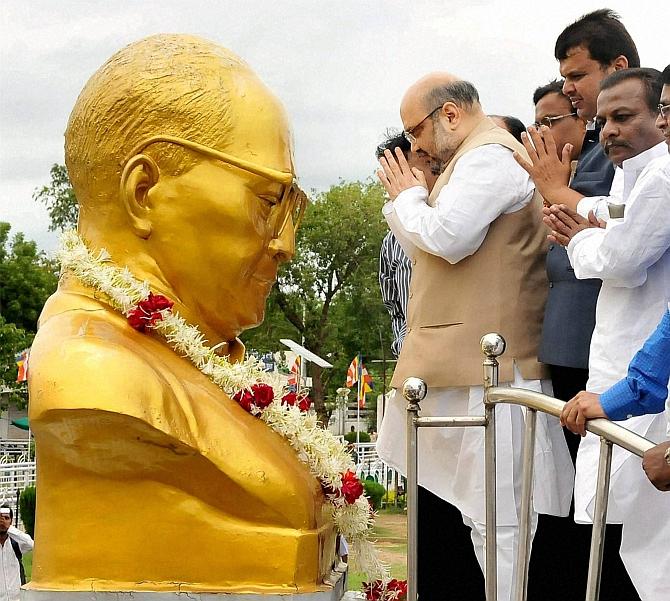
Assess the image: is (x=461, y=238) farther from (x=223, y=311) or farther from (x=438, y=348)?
(x=223, y=311)

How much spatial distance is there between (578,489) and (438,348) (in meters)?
0.87

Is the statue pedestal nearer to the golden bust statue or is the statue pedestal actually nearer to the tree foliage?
the golden bust statue

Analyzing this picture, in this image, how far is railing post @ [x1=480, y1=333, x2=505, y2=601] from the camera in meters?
3.22

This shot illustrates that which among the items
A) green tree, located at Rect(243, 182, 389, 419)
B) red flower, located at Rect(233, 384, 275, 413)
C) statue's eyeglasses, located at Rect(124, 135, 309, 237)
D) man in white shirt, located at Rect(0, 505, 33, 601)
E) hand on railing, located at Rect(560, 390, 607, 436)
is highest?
green tree, located at Rect(243, 182, 389, 419)

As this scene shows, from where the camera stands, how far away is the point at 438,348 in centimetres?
396

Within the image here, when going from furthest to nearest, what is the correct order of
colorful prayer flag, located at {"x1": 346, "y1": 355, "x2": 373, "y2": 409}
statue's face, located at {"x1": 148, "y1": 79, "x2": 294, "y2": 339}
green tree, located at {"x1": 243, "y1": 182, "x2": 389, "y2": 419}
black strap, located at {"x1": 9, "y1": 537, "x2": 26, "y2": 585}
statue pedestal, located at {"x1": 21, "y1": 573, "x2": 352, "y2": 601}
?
green tree, located at {"x1": 243, "y1": 182, "x2": 389, "y2": 419} → colorful prayer flag, located at {"x1": 346, "y1": 355, "x2": 373, "y2": 409} → black strap, located at {"x1": 9, "y1": 537, "x2": 26, "y2": 585} → statue's face, located at {"x1": 148, "y1": 79, "x2": 294, "y2": 339} → statue pedestal, located at {"x1": 21, "y1": 573, "x2": 352, "y2": 601}

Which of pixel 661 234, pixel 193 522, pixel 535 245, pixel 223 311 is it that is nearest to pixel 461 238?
pixel 535 245

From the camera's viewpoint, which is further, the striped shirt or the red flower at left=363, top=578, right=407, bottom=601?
the striped shirt

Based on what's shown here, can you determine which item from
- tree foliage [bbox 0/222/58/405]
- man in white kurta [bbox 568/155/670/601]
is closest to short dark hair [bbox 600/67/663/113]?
man in white kurta [bbox 568/155/670/601]

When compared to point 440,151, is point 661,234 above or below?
below

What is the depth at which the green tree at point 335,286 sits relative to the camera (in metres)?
26.1

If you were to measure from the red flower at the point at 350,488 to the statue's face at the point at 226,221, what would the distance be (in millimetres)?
571

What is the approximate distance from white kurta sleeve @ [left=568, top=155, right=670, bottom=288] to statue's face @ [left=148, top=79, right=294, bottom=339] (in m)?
0.96

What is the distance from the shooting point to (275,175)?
9.75 ft
